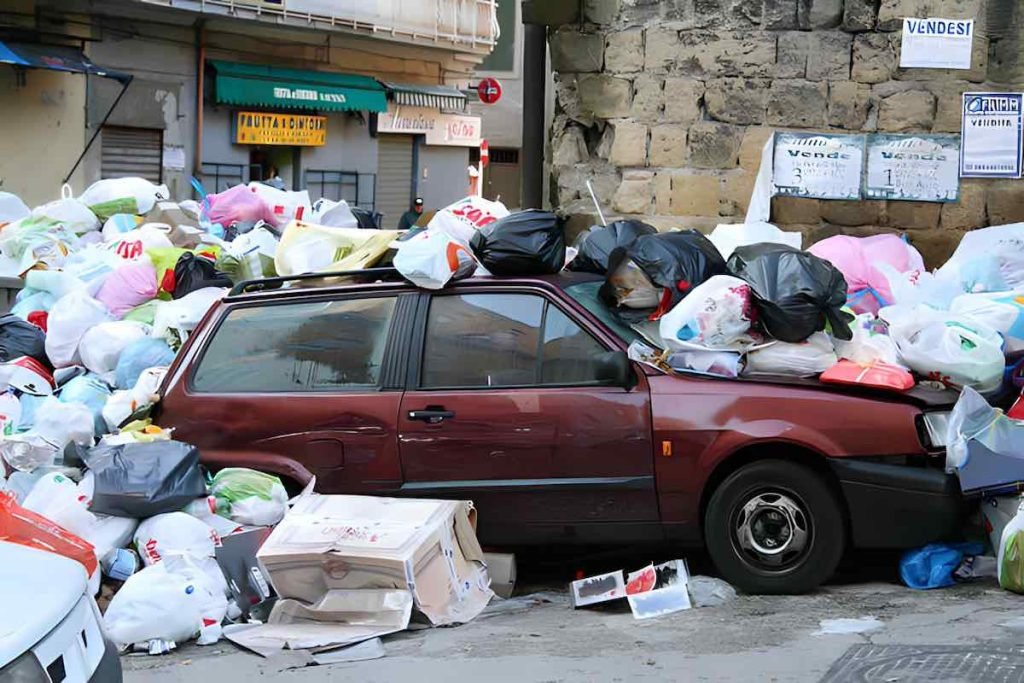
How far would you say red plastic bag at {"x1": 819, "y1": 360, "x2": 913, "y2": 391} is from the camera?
6.14 meters

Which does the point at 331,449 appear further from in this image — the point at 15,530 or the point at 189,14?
the point at 189,14

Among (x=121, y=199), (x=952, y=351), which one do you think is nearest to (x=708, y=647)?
(x=952, y=351)

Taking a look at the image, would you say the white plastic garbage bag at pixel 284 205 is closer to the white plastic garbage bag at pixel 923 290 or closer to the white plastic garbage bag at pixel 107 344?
the white plastic garbage bag at pixel 107 344

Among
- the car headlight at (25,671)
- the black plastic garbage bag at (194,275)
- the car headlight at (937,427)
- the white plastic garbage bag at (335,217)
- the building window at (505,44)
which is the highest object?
the building window at (505,44)

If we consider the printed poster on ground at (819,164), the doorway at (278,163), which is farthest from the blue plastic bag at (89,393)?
the doorway at (278,163)

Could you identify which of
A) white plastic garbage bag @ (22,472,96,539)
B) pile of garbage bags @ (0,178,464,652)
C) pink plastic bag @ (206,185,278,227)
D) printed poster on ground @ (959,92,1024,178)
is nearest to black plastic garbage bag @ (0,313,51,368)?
pile of garbage bags @ (0,178,464,652)

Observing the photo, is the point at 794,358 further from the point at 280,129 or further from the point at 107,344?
the point at 280,129

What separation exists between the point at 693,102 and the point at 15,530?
5320 mm

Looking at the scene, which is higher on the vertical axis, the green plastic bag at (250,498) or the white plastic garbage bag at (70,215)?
the white plastic garbage bag at (70,215)

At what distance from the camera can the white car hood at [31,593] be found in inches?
133

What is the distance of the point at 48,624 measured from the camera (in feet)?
11.5

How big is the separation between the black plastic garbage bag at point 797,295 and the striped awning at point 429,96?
77.2ft

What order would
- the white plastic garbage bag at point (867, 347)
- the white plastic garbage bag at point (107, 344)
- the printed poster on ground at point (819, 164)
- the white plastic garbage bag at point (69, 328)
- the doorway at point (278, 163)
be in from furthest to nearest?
the doorway at point (278, 163), the printed poster on ground at point (819, 164), the white plastic garbage bag at point (69, 328), the white plastic garbage bag at point (107, 344), the white plastic garbage bag at point (867, 347)

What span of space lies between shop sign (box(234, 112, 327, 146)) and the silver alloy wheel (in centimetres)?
2107
